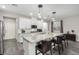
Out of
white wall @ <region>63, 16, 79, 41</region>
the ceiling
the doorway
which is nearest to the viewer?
the ceiling

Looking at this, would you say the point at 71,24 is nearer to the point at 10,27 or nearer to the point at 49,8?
the point at 49,8

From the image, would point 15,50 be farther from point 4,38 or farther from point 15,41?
point 4,38

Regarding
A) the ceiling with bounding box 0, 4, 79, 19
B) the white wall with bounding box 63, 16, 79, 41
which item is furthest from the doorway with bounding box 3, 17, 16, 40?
the white wall with bounding box 63, 16, 79, 41

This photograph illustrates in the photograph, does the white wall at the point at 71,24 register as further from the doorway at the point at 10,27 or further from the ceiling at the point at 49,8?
the doorway at the point at 10,27

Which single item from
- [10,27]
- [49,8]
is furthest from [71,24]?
[10,27]

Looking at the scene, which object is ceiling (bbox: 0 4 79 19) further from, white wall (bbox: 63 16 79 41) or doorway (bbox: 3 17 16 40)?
doorway (bbox: 3 17 16 40)

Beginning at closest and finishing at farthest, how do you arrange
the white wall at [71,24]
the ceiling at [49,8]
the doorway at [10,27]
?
the ceiling at [49,8], the doorway at [10,27], the white wall at [71,24]

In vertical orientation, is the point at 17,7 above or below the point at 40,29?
above

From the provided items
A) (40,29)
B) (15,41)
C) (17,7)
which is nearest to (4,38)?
(15,41)

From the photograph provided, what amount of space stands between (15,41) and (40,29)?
2.76 feet

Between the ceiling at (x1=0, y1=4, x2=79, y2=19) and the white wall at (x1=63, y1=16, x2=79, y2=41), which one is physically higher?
the ceiling at (x1=0, y1=4, x2=79, y2=19)

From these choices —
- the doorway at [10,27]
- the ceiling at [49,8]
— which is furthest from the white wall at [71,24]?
the doorway at [10,27]

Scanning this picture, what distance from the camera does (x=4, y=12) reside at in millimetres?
1606
